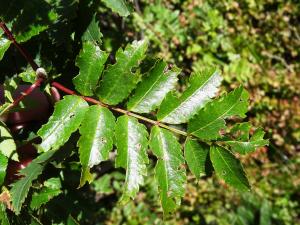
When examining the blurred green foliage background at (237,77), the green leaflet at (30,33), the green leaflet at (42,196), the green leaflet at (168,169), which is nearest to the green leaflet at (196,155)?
the green leaflet at (168,169)

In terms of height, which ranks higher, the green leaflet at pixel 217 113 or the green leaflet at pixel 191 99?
the green leaflet at pixel 191 99

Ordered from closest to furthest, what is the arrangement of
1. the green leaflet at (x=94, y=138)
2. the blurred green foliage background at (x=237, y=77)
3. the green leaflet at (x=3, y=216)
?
1. the green leaflet at (x=94, y=138)
2. the green leaflet at (x=3, y=216)
3. the blurred green foliage background at (x=237, y=77)

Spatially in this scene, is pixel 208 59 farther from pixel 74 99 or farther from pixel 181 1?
pixel 74 99

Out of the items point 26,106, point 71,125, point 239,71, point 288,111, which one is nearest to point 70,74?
point 26,106

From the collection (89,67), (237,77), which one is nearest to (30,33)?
(89,67)

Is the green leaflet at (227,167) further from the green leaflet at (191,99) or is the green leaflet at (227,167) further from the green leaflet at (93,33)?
the green leaflet at (93,33)

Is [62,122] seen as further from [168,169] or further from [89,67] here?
[168,169]
